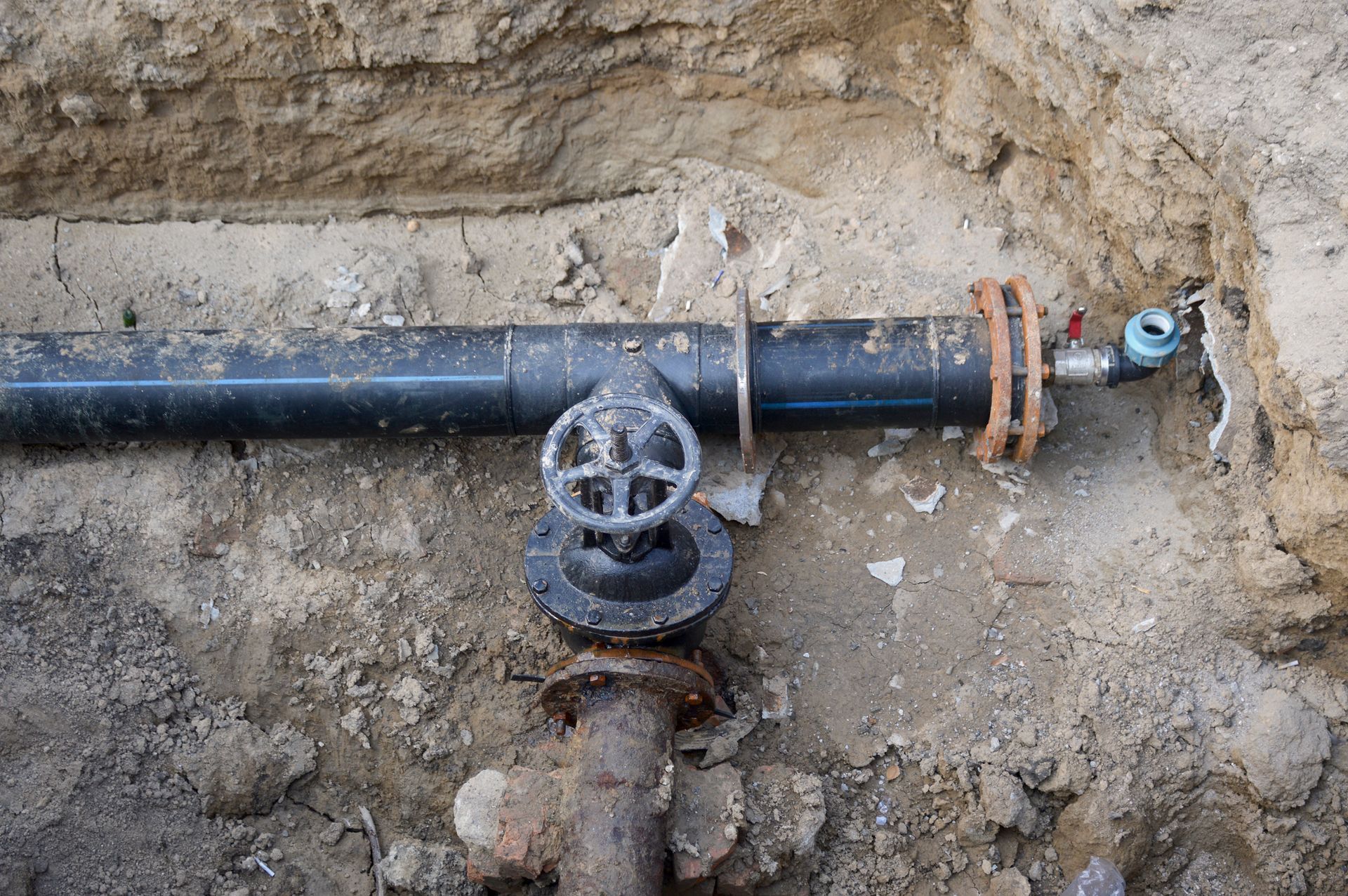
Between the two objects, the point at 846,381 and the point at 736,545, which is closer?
the point at 846,381

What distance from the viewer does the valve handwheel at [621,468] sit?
7.34 feet

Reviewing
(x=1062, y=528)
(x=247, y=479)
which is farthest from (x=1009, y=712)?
(x=247, y=479)

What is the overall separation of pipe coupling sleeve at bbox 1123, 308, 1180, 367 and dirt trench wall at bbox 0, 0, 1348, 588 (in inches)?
5.2

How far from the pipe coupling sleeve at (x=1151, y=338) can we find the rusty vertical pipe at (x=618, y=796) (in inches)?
61.6

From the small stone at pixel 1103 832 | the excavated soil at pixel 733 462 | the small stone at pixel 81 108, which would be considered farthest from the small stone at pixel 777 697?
the small stone at pixel 81 108

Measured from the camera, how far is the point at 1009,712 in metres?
2.75

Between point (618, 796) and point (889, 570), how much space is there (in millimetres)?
1046

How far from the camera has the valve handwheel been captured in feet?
7.34

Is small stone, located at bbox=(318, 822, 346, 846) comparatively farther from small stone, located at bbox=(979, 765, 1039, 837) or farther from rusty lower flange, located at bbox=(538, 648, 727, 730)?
small stone, located at bbox=(979, 765, 1039, 837)

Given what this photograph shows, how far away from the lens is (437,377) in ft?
9.18

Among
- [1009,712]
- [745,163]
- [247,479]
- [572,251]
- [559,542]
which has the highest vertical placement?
[745,163]

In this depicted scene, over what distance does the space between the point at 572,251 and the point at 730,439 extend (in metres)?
0.85

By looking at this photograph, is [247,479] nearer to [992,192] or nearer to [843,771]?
[843,771]

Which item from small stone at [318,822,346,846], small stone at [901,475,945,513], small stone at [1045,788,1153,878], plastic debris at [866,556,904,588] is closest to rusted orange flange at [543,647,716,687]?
plastic debris at [866,556,904,588]
